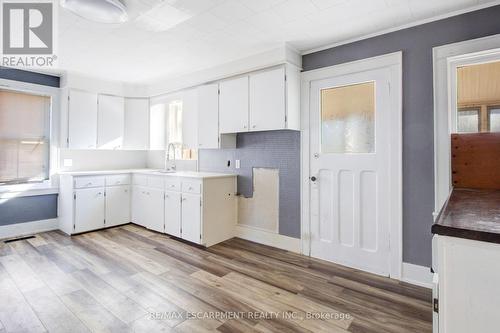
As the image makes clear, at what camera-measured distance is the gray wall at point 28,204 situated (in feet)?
12.1

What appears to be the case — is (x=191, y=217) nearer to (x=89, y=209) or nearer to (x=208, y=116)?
(x=208, y=116)

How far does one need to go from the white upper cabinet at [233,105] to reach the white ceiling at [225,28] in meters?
0.34

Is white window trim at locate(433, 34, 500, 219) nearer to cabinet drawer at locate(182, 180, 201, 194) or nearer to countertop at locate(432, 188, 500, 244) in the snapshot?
countertop at locate(432, 188, 500, 244)

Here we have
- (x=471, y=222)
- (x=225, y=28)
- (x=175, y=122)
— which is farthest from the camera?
(x=175, y=122)

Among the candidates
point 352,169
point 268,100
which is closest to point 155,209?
point 268,100

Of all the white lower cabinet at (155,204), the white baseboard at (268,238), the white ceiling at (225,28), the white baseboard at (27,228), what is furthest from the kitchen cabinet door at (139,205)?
the white ceiling at (225,28)

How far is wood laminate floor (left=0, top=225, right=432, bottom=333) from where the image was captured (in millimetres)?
1848

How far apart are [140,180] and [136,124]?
1.18m

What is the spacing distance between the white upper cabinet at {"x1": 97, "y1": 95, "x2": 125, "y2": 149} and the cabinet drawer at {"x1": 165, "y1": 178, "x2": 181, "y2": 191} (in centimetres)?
153

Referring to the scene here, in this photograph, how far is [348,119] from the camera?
2.87 metres

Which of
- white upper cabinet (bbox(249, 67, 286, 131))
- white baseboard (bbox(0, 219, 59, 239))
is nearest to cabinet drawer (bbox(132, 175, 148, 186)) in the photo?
white baseboard (bbox(0, 219, 59, 239))

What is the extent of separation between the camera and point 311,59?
311cm

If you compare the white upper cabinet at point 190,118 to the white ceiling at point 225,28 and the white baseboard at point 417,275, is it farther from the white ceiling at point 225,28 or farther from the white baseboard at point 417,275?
the white baseboard at point 417,275

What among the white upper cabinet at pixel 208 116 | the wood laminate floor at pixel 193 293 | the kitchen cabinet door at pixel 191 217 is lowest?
the wood laminate floor at pixel 193 293
